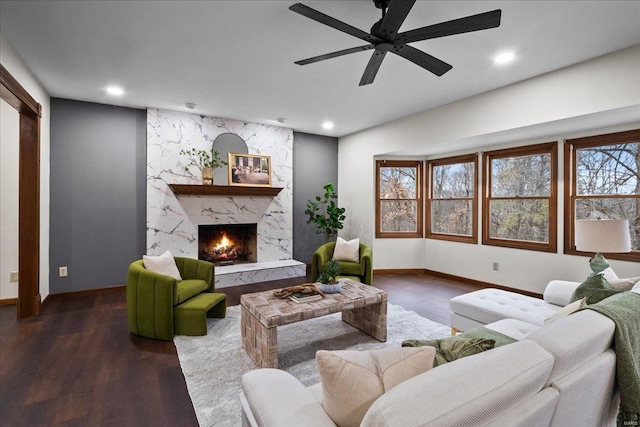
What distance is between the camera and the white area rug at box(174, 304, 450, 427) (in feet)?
6.89

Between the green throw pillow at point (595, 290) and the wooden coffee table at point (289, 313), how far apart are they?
148 centimetres

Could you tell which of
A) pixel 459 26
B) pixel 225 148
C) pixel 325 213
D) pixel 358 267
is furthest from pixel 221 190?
pixel 459 26

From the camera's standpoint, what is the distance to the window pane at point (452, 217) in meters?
5.38

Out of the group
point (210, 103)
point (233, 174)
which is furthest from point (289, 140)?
point (210, 103)

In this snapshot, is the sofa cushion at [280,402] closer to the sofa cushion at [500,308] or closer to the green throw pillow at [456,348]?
the green throw pillow at [456,348]

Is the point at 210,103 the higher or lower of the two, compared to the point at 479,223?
higher

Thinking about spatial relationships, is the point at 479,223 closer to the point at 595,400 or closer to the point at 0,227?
the point at 595,400

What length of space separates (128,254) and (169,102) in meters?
2.30

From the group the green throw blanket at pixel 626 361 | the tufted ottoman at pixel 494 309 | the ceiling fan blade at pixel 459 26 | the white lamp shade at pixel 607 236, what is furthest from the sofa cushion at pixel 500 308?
the ceiling fan blade at pixel 459 26

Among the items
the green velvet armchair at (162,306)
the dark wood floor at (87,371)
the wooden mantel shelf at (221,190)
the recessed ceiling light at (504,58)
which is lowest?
the dark wood floor at (87,371)

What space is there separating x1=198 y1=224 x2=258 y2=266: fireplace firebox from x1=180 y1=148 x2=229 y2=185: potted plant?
0.88 m

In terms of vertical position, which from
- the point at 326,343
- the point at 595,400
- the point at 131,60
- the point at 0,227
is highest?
the point at 131,60

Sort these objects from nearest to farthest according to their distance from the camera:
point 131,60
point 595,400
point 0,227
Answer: point 595,400 < point 131,60 < point 0,227

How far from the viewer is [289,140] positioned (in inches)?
233
